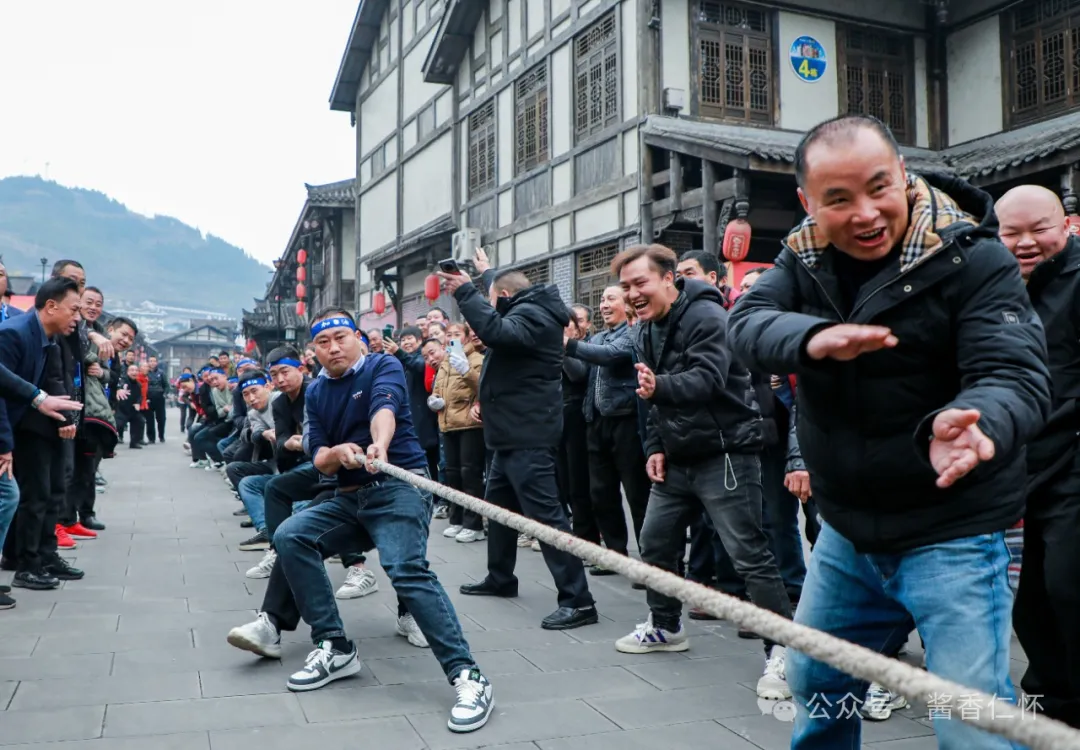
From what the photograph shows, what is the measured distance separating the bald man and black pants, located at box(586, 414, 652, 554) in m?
3.12

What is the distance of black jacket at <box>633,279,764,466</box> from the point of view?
14.8 feet

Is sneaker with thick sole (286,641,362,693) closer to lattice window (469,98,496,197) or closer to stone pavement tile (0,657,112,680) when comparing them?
stone pavement tile (0,657,112,680)

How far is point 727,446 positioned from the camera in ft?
14.7

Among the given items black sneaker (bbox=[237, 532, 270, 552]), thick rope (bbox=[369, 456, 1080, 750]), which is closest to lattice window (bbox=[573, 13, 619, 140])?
black sneaker (bbox=[237, 532, 270, 552])

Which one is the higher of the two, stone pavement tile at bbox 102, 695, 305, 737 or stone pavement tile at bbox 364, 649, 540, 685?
stone pavement tile at bbox 102, 695, 305, 737

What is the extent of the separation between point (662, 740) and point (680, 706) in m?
0.41

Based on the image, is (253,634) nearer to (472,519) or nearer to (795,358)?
(795,358)

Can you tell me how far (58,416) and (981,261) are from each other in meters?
5.59

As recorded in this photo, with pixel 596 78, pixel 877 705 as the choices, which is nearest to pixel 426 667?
pixel 877 705

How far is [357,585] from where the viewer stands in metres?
6.33

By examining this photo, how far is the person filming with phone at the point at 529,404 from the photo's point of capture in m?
5.47

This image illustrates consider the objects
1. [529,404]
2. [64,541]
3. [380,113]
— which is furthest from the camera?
[380,113]

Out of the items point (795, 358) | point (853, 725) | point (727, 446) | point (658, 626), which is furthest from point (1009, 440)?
point (658, 626)

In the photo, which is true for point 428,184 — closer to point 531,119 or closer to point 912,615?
point 531,119
